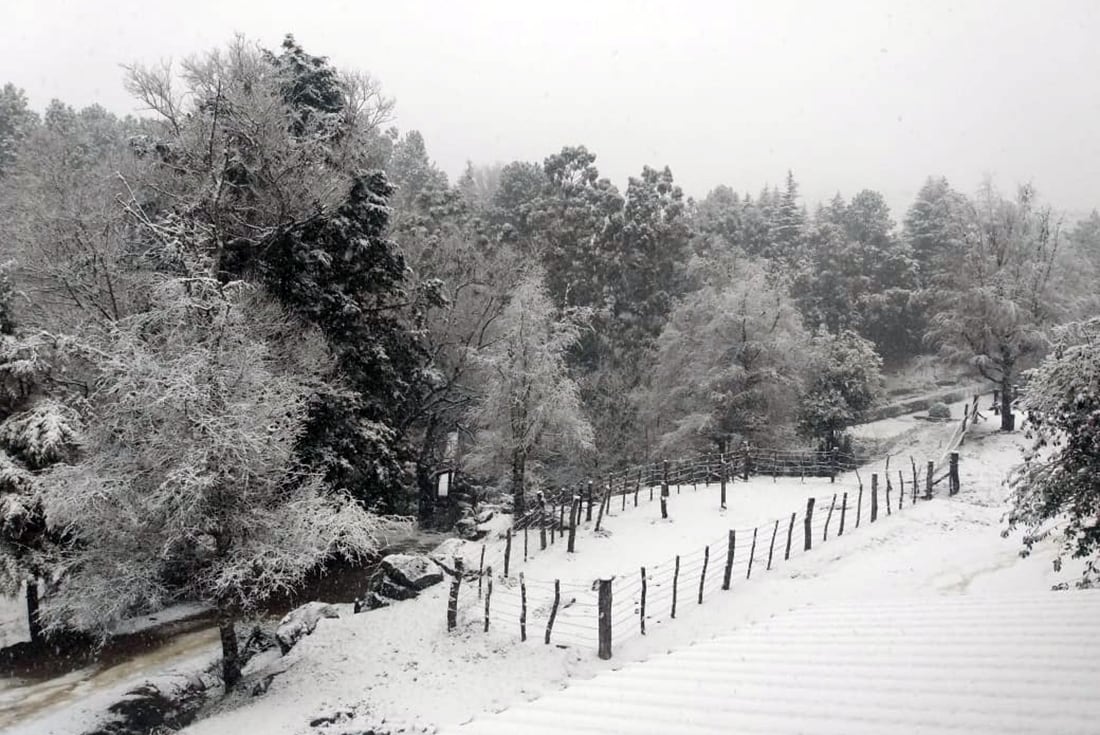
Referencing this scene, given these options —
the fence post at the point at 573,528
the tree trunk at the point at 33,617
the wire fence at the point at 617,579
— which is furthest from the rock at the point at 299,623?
the fence post at the point at 573,528

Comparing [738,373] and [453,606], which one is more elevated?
[738,373]

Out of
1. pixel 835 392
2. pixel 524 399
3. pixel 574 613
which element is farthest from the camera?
pixel 835 392

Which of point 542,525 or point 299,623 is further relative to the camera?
point 542,525

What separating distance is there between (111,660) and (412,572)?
705 cm

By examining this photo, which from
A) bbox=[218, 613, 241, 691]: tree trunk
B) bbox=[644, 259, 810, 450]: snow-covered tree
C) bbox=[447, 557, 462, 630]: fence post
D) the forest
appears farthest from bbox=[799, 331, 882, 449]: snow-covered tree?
bbox=[218, 613, 241, 691]: tree trunk

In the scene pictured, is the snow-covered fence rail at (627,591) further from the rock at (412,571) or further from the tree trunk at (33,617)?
the tree trunk at (33,617)

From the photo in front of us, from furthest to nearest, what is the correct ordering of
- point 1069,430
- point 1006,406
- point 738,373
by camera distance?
point 1006,406
point 738,373
point 1069,430

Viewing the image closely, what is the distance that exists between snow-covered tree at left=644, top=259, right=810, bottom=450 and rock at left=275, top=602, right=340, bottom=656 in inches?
697

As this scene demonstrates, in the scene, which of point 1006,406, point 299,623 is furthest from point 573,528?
point 1006,406

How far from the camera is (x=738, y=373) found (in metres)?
29.2

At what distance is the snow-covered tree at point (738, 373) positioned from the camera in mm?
29438

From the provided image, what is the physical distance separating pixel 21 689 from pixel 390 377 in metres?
12.1

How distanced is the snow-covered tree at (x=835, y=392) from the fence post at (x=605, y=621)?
871 inches

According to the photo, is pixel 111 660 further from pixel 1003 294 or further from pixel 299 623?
pixel 1003 294
